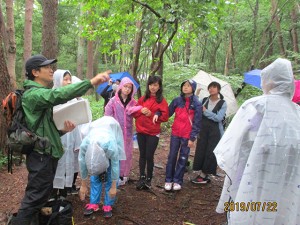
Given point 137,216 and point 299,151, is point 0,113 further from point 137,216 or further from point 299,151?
point 299,151

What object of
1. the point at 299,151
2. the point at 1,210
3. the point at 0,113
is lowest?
the point at 1,210

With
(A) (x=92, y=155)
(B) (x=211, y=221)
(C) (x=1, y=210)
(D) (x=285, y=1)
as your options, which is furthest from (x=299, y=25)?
(C) (x=1, y=210)

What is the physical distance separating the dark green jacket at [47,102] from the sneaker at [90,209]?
3.55 feet

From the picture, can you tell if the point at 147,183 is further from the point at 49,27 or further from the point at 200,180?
the point at 49,27

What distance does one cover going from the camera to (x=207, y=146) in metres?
4.88

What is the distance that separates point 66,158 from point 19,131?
1.27m

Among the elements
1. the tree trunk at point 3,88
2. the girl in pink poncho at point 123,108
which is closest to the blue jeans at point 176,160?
the girl in pink poncho at point 123,108

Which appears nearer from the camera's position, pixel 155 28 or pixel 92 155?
pixel 92 155

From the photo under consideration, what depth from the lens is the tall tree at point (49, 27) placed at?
659 cm

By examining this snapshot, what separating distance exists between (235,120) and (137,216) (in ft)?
6.38

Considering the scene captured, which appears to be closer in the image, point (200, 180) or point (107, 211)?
point (107, 211)

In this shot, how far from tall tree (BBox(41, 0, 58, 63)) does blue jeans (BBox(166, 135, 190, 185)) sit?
4183mm

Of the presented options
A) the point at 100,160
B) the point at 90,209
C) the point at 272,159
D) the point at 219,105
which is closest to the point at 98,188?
the point at 90,209

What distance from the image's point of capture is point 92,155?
314cm
